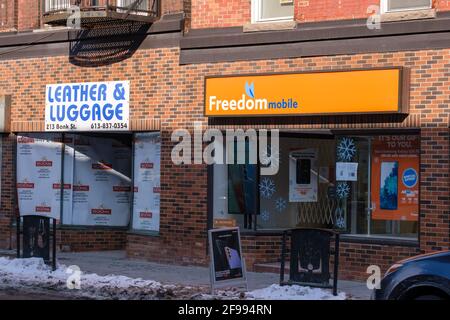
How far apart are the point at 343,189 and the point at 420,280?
6.06m

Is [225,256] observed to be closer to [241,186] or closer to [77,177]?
[241,186]

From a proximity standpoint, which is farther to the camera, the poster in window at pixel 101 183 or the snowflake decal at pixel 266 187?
the poster in window at pixel 101 183

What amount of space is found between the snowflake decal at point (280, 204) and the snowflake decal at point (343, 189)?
68.0 inches

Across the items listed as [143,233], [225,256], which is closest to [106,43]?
[143,233]

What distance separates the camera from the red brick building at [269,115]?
14711 mm

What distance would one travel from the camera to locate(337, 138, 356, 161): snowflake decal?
1577 cm

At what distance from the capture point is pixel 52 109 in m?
19.6

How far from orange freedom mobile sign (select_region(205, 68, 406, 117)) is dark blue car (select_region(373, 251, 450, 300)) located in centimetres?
491

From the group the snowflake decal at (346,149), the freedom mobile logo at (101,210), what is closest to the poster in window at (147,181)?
the freedom mobile logo at (101,210)

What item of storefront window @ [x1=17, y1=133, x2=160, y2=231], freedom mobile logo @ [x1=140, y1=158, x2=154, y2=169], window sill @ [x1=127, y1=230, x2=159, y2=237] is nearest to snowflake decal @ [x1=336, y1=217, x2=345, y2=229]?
window sill @ [x1=127, y1=230, x2=159, y2=237]

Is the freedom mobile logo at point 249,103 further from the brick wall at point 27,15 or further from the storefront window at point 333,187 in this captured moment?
the brick wall at point 27,15

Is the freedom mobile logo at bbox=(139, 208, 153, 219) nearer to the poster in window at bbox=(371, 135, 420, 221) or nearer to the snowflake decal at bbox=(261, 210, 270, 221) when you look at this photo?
the snowflake decal at bbox=(261, 210, 270, 221)

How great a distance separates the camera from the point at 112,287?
46.2 feet
